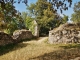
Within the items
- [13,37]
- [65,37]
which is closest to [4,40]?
[13,37]

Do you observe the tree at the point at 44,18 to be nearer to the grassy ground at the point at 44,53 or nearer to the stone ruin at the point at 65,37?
the stone ruin at the point at 65,37

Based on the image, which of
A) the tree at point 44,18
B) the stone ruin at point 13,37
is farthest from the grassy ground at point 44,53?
the tree at point 44,18

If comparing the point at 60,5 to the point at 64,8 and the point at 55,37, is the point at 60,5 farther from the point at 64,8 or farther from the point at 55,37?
the point at 55,37

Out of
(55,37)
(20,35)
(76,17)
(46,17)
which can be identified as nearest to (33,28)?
(46,17)

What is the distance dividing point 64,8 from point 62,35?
904 centimetres

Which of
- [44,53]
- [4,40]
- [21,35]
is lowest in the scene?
[21,35]

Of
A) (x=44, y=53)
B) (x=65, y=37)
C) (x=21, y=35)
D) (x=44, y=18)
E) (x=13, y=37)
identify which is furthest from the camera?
(x=44, y=18)

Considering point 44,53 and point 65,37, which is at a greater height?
point 44,53

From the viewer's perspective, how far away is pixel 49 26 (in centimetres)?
4172

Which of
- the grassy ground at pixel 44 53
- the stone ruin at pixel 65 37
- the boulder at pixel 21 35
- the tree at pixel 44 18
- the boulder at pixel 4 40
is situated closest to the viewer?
the grassy ground at pixel 44 53

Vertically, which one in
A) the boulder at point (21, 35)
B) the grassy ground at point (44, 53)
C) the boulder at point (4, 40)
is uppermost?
the grassy ground at point (44, 53)

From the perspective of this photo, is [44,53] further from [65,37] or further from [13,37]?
[13,37]

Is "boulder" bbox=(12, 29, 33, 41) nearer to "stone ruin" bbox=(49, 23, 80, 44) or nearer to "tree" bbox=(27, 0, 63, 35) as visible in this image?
"stone ruin" bbox=(49, 23, 80, 44)

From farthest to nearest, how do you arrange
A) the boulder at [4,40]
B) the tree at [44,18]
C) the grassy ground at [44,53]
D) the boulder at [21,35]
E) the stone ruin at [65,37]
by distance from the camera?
the tree at [44,18] → the boulder at [21,35] → the stone ruin at [65,37] → the boulder at [4,40] → the grassy ground at [44,53]
